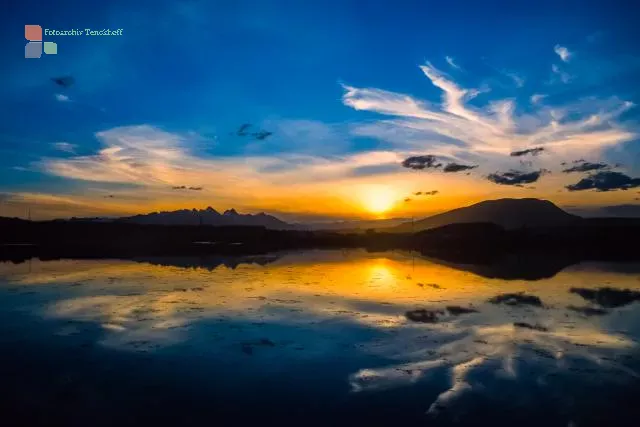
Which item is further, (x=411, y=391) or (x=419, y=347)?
(x=419, y=347)

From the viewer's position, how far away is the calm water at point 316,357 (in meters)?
9.61

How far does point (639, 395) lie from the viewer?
419 inches

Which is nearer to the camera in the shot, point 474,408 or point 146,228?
point 474,408

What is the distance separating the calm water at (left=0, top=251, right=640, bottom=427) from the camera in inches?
378

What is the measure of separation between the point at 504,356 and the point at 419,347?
94.1 inches

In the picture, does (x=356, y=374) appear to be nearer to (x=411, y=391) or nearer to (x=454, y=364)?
(x=411, y=391)

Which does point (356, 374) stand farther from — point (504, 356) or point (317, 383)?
point (504, 356)

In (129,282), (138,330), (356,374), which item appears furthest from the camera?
(129,282)

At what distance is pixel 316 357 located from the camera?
13.5 m

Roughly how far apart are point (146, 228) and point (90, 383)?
134137 mm

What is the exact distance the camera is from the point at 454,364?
1284 centimetres

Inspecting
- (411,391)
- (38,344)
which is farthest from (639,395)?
(38,344)

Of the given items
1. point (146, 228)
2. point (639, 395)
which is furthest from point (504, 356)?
point (146, 228)

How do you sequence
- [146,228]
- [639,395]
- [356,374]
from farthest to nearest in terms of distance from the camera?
[146,228]
[356,374]
[639,395]
